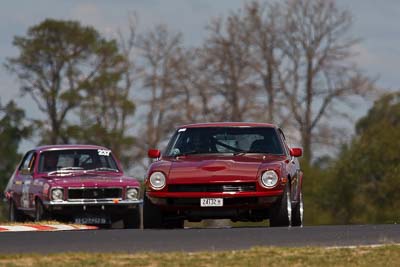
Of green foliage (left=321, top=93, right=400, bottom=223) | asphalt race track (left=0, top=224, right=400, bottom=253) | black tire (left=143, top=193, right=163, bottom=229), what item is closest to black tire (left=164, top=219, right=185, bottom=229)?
black tire (left=143, top=193, right=163, bottom=229)

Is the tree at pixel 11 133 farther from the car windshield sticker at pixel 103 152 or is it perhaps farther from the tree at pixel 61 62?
the car windshield sticker at pixel 103 152

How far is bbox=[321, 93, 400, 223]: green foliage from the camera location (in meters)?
62.4

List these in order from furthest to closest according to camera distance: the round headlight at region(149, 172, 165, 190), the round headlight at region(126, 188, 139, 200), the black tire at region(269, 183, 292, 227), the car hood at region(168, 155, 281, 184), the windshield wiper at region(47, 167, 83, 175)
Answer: the windshield wiper at region(47, 167, 83, 175) < the round headlight at region(126, 188, 139, 200) < the black tire at region(269, 183, 292, 227) < the round headlight at region(149, 172, 165, 190) < the car hood at region(168, 155, 281, 184)

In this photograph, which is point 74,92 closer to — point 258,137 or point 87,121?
point 87,121

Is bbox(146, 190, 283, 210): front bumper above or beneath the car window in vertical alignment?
beneath

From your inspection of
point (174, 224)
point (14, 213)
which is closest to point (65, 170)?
point (14, 213)

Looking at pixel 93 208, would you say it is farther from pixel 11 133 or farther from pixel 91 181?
pixel 11 133

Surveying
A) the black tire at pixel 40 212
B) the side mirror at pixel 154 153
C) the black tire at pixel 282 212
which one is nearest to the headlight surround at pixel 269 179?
the black tire at pixel 282 212

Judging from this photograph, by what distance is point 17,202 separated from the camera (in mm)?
26953

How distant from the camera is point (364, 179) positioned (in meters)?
63.8

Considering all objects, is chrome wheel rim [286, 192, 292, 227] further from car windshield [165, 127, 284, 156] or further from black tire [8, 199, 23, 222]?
black tire [8, 199, 23, 222]

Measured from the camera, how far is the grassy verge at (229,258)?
14383 mm

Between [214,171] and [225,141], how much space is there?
1.44 m

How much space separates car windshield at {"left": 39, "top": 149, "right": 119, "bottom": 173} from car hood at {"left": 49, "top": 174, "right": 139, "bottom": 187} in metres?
0.49
